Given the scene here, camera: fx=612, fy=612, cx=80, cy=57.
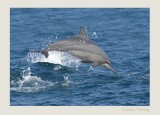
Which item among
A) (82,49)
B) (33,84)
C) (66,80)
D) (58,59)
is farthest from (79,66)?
(33,84)

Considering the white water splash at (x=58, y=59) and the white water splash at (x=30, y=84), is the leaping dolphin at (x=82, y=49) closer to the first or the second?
the white water splash at (x=58, y=59)

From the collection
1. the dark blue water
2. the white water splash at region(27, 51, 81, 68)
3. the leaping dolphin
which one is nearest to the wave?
the dark blue water

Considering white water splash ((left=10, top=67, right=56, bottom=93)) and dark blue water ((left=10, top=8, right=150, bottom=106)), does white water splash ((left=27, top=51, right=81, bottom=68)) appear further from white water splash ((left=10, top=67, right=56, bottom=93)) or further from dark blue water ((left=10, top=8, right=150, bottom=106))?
white water splash ((left=10, top=67, right=56, bottom=93))

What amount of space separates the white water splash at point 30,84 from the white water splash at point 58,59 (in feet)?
5.38

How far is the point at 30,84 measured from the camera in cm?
3177

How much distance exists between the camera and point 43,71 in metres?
33.3

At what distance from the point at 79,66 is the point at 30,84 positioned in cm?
358

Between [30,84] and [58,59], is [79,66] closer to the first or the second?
[58,59]

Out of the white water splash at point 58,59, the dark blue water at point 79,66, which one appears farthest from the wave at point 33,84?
the white water splash at point 58,59

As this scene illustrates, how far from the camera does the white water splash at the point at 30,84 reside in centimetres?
3128

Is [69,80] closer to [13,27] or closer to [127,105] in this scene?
[127,105]

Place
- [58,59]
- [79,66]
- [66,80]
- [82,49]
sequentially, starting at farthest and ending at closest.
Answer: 1. [79,66]
2. [58,59]
3. [66,80]
4. [82,49]
